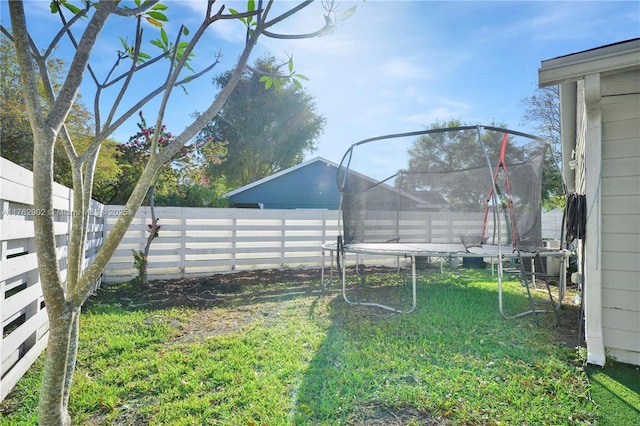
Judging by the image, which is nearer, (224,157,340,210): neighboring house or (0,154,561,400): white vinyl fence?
(0,154,561,400): white vinyl fence

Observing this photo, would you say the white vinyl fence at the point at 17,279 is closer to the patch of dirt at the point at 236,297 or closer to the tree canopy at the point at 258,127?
the patch of dirt at the point at 236,297

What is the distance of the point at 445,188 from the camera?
4305 mm

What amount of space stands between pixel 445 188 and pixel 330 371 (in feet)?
9.46

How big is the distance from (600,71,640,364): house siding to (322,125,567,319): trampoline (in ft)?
3.06

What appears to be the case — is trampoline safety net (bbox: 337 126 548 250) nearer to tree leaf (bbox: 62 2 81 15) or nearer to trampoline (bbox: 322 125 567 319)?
trampoline (bbox: 322 125 567 319)

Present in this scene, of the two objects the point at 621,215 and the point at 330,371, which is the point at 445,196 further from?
the point at 330,371

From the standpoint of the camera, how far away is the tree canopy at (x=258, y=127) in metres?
18.1

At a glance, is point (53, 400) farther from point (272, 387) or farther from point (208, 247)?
point (208, 247)

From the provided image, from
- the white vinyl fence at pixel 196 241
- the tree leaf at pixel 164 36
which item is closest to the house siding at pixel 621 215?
the white vinyl fence at pixel 196 241

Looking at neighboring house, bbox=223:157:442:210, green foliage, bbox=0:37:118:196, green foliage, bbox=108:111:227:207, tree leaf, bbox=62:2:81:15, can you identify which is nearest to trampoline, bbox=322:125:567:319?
green foliage, bbox=108:111:227:207

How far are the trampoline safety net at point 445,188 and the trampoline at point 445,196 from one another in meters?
0.01

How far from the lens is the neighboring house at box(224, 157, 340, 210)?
11.6m

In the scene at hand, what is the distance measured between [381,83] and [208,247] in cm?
400

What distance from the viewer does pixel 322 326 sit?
3.19 metres
